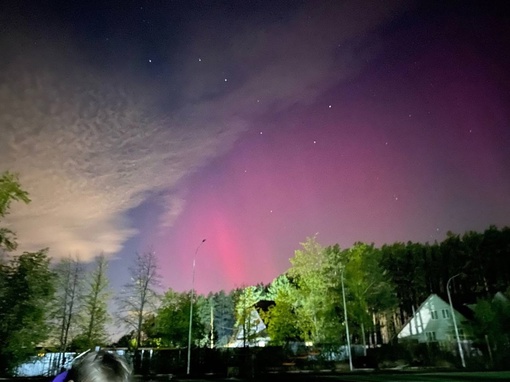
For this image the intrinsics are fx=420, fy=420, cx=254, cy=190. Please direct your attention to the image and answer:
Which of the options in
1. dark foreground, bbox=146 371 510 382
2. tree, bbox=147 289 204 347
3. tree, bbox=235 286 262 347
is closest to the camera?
dark foreground, bbox=146 371 510 382

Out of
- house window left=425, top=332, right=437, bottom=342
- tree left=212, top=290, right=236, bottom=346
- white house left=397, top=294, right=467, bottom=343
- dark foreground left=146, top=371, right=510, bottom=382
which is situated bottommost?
dark foreground left=146, top=371, right=510, bottom=382

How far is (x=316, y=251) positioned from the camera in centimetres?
5209

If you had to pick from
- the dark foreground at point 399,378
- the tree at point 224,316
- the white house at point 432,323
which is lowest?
the dark foreground at point 399,378

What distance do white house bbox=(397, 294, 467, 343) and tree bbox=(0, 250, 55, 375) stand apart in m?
54.1

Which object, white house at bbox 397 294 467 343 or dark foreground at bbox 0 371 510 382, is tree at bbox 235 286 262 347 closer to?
dark foreground at bbox 0 371 510 382

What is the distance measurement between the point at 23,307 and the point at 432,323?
61.0 metres

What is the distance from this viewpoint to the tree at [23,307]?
26.9 m

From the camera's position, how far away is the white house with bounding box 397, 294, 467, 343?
65.2 metres

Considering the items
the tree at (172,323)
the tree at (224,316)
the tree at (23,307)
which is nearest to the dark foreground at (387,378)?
the tree at (23,307)

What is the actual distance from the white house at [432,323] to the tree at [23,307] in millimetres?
54059

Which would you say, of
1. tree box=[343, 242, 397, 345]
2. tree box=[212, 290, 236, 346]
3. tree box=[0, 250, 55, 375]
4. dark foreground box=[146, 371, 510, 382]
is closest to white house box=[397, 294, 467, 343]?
tree box=[343, 242, 397, 345]

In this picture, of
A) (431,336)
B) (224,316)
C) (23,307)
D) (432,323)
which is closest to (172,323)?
(23,307)

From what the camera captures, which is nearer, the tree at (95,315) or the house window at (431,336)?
the tree at (95,315)

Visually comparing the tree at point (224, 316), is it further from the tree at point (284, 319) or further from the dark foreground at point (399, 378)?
the dark foreground at point (399, 378)
